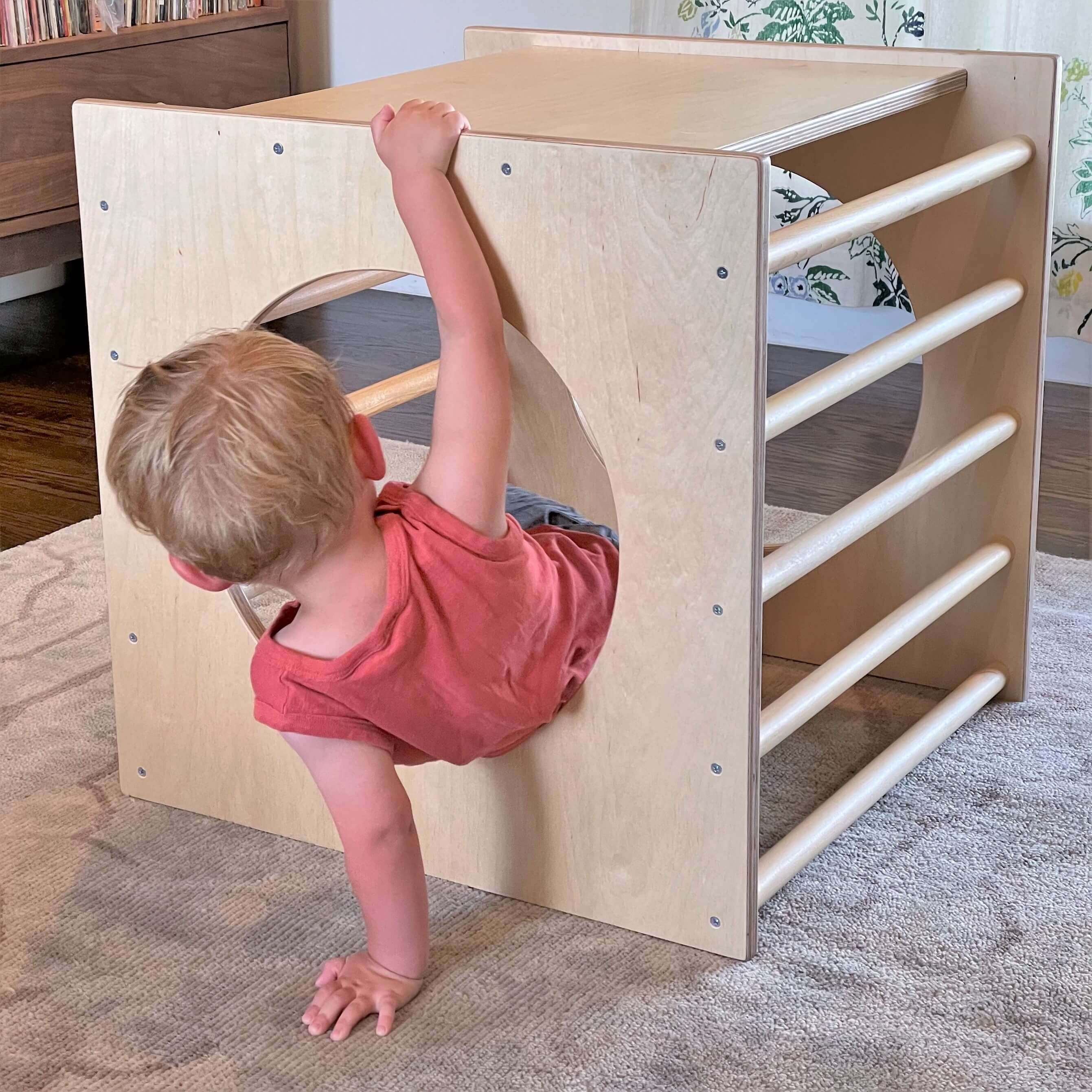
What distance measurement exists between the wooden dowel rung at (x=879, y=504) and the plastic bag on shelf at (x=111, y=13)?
178 centimetres

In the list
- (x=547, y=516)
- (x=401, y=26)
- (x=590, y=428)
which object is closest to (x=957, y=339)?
(x=547, y=516)

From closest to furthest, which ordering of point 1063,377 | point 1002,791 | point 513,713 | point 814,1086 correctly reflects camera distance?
point 814,1086
point 513,713
point 1002,791
point 1063,377

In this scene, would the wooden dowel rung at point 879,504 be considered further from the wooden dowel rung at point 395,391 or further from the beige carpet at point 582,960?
the wooden dowel rung at point 395,391

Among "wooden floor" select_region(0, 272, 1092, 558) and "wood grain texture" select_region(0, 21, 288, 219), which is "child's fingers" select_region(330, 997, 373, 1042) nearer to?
"wooden floor" select_region(0, 272, 1092, 558)

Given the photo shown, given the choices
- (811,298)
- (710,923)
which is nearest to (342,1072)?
(710,923)

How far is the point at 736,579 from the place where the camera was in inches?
36.3

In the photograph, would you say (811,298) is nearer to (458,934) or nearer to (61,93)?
(61,93)

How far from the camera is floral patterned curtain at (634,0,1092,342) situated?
2168mm

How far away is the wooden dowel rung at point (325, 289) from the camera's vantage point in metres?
1.07

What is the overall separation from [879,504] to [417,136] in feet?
1.42

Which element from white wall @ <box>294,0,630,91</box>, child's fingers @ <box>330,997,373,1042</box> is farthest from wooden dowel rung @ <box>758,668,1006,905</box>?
white wall @ <box>294,0,630,91</box>

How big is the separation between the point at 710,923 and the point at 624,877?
0.22 ft

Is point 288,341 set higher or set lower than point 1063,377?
higher

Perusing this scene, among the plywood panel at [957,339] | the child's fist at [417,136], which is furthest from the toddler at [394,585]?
the plywood panel at [957,339]
